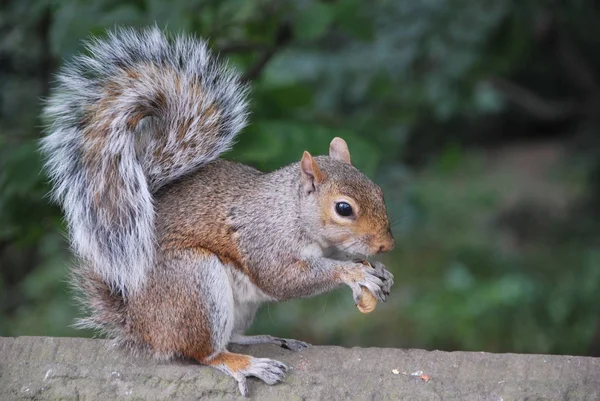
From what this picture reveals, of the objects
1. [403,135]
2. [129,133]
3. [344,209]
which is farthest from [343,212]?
[403,135]

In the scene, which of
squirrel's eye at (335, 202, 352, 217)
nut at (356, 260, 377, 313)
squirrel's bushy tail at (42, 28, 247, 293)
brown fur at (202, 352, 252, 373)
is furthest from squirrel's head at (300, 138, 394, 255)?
brown fur at (202, 352, 252, 373)

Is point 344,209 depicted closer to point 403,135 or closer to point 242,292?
point 242,292

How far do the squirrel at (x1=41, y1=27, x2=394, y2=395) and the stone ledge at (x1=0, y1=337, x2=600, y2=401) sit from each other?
0.05 meters

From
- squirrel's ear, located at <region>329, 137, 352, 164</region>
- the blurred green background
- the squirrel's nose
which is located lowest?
the squirrel's nose

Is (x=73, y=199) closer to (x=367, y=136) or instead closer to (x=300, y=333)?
(x=367, y=136)

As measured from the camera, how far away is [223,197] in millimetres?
2344

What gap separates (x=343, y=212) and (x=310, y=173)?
136 mm

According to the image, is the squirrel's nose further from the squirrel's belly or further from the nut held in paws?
the squirrel's belly

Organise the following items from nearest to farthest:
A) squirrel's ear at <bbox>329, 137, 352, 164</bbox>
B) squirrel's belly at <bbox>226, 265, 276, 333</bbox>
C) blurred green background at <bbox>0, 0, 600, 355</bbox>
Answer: squirrel's belly at <bbox>226, 265, 276, 333</bbox>
squirrel's ear at <bbox>329, 137, 352, 164</bbox>
blurred green background at <bbox>0, 0, 600, 355</bbox>

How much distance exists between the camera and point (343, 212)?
91.1 inches

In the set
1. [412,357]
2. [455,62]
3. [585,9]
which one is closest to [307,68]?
[455,62]

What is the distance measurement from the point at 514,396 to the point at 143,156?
42.6 inches

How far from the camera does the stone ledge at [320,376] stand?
2.20 m

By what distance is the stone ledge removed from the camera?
2.20 meters
